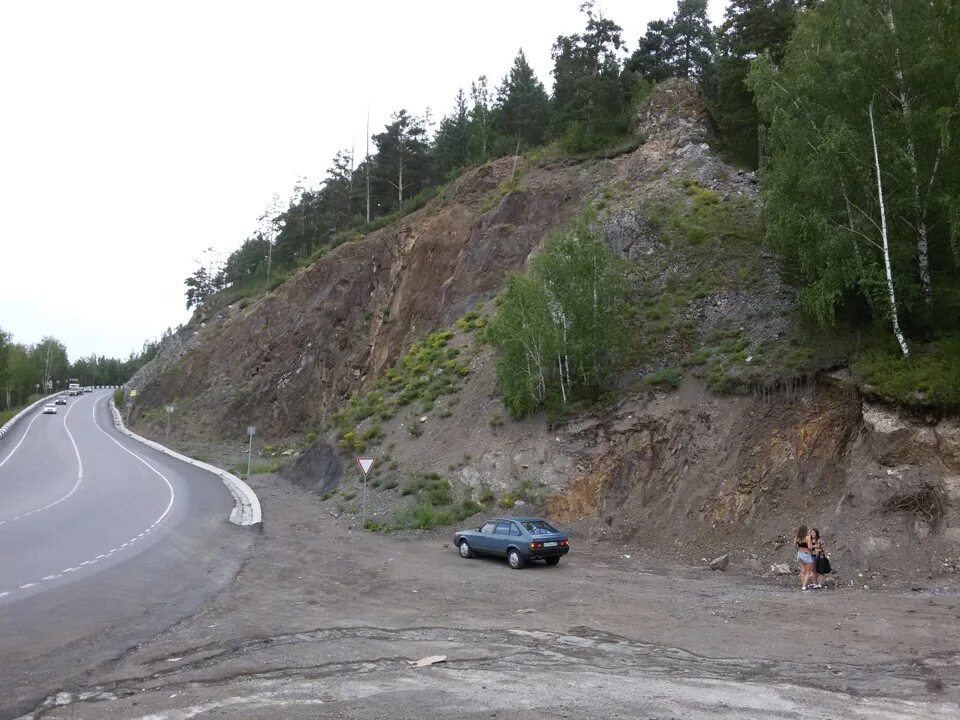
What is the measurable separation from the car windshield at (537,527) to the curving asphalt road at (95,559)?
7350 mm

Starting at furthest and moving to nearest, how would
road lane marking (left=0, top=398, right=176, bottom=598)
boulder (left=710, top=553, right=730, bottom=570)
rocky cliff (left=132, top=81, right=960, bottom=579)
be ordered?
rocky cliff (left=132, top=81, right=960, bottom=579) → boulder (left=710, top=553, right=730, bottom=570) → road lane marking (left=0, top=398, right=176, bottom=598)

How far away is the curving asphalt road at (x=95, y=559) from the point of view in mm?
9016

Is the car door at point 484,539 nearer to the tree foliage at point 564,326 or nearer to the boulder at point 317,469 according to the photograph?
the tree foliage at point 564,326

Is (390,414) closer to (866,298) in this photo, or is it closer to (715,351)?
(715,351)

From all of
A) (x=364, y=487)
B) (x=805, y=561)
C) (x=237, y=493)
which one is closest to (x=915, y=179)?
(x=805, y=561)

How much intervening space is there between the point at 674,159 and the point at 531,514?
25158 mm

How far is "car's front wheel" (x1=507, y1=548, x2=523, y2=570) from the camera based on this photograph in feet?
56.0

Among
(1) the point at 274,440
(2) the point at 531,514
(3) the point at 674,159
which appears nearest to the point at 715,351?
(2) the point at 531,514

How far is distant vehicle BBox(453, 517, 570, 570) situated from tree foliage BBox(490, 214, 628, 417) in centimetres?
720

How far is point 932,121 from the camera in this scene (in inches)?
698

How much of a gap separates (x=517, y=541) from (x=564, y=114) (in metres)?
35.3

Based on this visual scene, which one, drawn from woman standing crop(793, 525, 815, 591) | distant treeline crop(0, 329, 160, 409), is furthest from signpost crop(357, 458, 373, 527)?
Result: distant treeline crop(0, 329, 160, 409)

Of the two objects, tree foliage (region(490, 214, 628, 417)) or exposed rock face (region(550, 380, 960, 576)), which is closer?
exposed rock face (region(550, 380, 960, 576))

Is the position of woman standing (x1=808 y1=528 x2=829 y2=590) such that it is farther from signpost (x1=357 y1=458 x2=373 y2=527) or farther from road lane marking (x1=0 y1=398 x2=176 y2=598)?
road lane marking (x1=0 y1=398 x2=176 y2=598)
